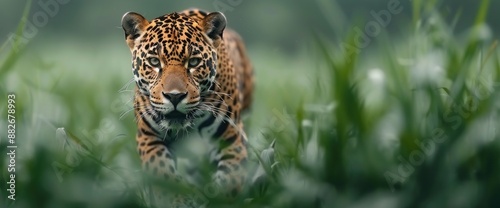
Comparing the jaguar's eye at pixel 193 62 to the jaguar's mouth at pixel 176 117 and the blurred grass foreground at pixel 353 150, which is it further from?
the blurred grass foreground at pixel 353 150

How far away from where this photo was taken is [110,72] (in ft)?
20.1

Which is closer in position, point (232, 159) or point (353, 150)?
point (353, 150)

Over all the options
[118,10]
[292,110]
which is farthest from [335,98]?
[118,10]

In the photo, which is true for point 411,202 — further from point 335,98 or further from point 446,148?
point 335,98

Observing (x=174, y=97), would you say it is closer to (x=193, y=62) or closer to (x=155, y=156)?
(x=193, y=62)

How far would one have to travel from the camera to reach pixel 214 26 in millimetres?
3559

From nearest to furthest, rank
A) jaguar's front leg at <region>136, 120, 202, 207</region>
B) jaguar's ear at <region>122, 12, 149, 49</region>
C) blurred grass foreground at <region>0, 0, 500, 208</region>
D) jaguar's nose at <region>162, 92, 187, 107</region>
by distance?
1. blurred grass foreground at <region>0, 0, 500, 208</region>
2. jaguar's nose at <region>162, 92, 187, 107</region>
3. jaguar's ear at <region>122, 12, 149, 49</region>
4. jaguar's front leg at <region>136, 120, 202, 207</region>

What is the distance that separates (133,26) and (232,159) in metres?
0.59

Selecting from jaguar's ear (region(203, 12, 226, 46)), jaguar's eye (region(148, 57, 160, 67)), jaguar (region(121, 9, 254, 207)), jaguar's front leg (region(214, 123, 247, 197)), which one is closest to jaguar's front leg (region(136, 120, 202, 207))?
jaguar (region(121, 9, 254, 207))

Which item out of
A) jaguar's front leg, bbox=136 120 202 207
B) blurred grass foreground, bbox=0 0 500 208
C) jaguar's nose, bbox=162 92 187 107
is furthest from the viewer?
jaguar's front leg, bbox=136 120 202 207

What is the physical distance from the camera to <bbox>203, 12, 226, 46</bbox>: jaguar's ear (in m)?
3.51

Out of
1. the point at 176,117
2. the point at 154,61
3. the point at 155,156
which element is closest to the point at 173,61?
the point at 154,61

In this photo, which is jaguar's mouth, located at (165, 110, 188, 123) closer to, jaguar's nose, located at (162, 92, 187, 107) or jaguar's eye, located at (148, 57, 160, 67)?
jaguar's nose, located at (162, 92, 187, 107)

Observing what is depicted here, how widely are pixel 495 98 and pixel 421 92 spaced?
10.4 inches
